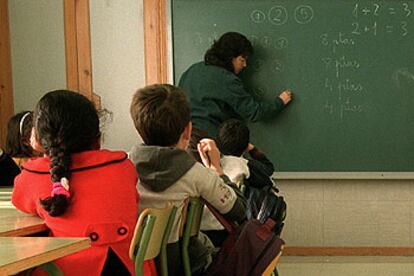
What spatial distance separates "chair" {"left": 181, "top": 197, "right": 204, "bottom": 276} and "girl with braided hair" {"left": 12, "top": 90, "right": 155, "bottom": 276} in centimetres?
22

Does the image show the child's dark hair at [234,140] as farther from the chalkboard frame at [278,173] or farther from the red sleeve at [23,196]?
the red sleeve at [23,196]

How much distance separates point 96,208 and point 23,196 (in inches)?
10.0

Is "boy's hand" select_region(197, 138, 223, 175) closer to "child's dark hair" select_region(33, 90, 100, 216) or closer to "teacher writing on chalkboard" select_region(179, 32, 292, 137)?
"child's dark hair" select_region(33, 90, 100, 216)

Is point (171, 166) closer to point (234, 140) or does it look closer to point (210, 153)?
point (210, 153)

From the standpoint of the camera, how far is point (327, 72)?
4.13 meters

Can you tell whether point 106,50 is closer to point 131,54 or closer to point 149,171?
point 131,54

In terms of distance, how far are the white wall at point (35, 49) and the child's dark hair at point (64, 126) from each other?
9.04 feet

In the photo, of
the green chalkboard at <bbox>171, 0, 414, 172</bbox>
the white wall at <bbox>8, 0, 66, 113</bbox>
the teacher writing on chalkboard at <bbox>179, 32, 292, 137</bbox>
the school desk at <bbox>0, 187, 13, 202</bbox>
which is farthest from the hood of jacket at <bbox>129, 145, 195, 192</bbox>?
the white wall at <bbox>8, 0, 66, 113</bbox>

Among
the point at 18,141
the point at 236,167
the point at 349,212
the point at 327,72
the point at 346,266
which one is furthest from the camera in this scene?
the point at 349,212

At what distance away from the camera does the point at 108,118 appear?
14.5 feet

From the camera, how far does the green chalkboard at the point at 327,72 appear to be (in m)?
4.07

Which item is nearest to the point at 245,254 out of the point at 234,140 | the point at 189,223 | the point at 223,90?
the point at 189,223

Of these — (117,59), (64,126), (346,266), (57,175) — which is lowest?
(346,266)

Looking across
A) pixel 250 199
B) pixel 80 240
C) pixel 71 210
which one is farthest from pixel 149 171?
pixel 250 199
